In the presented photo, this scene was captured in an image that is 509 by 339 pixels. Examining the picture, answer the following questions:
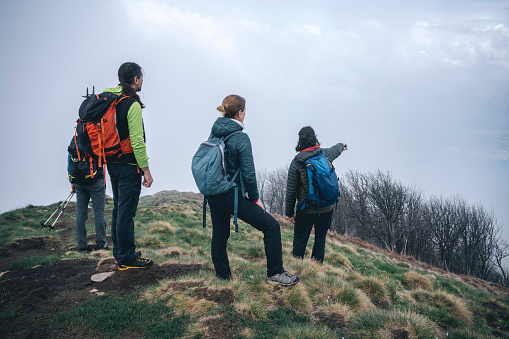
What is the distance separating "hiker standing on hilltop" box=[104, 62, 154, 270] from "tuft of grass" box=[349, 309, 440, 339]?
118 inches

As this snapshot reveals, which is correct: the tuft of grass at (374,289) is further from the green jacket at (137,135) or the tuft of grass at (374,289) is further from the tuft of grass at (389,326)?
the green jacket at (137,135)

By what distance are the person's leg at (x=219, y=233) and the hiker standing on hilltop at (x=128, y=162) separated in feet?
3.32

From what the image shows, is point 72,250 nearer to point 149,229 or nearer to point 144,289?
point 149,229

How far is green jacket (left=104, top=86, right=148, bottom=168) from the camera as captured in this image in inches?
149

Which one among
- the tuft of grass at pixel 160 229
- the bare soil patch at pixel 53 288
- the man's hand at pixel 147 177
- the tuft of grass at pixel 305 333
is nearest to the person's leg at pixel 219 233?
the bare soil patch at pixel 53 288

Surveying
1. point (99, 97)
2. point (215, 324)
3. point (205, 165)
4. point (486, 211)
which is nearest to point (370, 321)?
point (215, 324)

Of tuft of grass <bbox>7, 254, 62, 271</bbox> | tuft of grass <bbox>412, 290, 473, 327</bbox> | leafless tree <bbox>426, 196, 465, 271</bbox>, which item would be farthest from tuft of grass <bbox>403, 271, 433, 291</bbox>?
leafless tree <bbox>426, 196, 465, 271</bbox>

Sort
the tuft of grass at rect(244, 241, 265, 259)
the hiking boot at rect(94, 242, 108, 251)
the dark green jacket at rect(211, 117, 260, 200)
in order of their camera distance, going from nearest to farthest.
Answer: the dark green jacket at rect(211, 117, 260, 200), the hiking boot at rect(94, 242, 108, 251), the tuft of grass at rect(244, 241, 265, 259)

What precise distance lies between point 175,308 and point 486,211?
58032 millimetres

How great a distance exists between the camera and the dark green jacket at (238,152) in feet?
11.1

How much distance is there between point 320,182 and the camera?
4.63 meters

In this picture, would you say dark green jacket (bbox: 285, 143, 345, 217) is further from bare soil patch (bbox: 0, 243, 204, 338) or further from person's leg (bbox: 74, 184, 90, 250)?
person's leg (bbox: 74, 184, 90, 250)

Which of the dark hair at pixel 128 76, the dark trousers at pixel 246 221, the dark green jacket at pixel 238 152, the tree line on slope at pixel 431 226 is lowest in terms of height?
the tree line on slope at pixel 431 226

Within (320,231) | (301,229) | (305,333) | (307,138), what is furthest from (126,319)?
(307,138)
